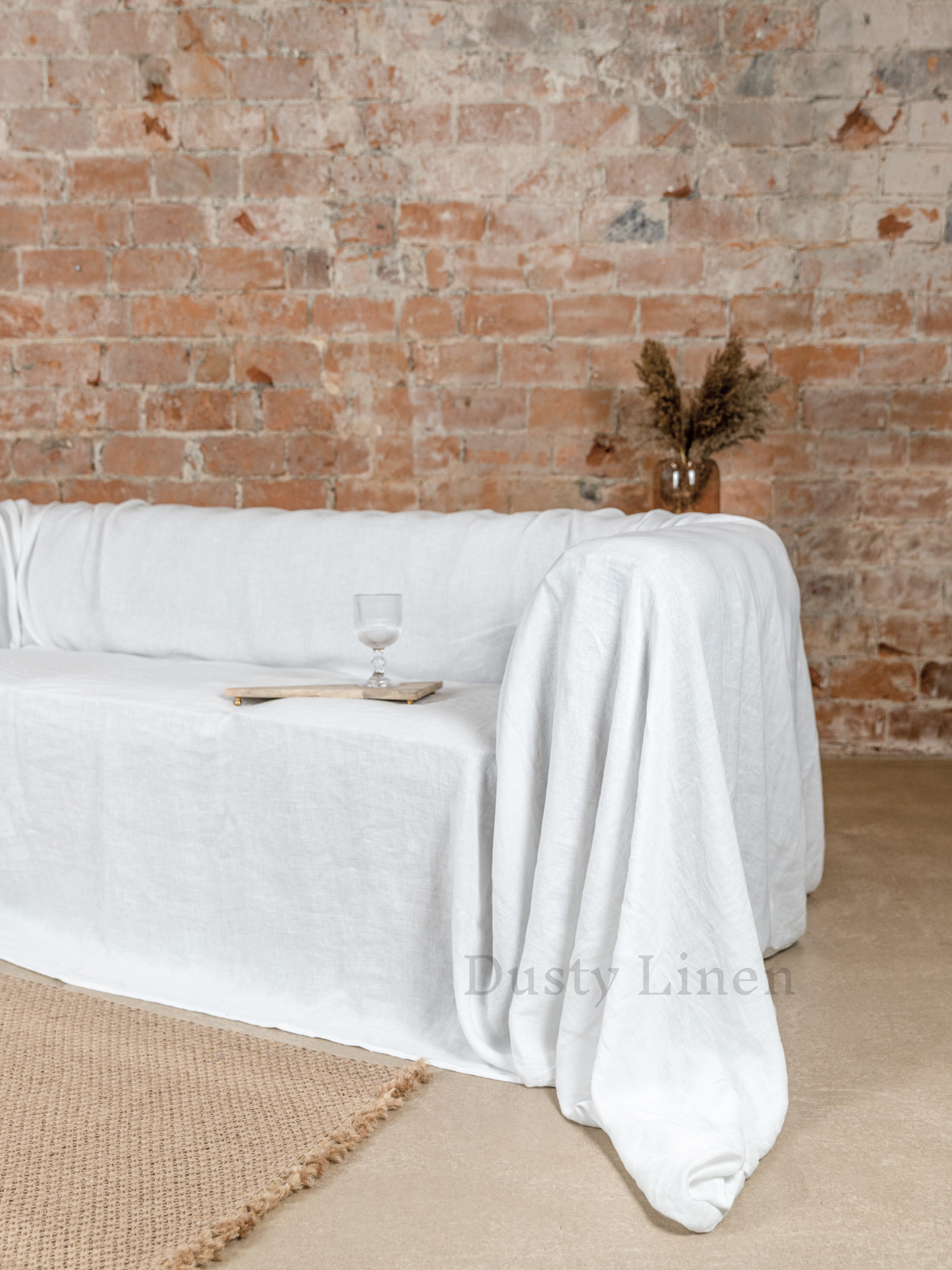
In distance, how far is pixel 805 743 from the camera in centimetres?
226

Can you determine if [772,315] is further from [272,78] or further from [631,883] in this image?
[631,883]

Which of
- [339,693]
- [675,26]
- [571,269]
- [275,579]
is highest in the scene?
[675,26]

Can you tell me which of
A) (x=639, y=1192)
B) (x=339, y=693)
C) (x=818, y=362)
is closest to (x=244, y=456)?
(x=818, y=362)

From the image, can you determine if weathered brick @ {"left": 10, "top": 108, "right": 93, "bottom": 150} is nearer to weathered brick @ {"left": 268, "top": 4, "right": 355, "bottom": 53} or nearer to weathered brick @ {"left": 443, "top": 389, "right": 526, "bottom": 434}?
weathered brick @ {"left": 268, "top": 4, "right": 355, "bottom": 53}

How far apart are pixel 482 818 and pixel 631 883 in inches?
11.0

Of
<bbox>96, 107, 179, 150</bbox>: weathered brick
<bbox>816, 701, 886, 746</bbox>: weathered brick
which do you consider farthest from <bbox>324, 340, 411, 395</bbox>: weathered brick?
<bbox>816, 701, 886, 746</bbox>: weathered brick

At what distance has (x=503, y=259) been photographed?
12.3ft

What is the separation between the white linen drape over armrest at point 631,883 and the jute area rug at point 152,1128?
0.81 ft

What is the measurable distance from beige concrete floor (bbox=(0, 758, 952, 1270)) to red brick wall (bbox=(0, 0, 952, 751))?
2.20 meters

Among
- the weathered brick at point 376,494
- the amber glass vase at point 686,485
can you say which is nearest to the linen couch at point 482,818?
the amber glass vase at point 686,485

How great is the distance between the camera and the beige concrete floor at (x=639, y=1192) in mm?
1207

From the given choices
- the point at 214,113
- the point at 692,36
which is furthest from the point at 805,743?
the point at 214,113

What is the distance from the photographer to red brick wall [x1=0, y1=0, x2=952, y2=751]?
11.9 ft

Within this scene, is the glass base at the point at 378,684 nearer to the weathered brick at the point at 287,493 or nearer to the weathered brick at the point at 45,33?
the weathered brick at the point at 287,493
